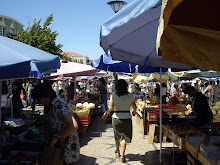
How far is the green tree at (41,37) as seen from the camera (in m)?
25.0

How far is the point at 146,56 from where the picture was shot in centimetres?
572

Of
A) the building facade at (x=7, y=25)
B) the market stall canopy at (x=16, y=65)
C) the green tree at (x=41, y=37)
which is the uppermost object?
the building facade at (x=7, y=25)

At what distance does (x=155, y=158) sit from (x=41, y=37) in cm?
2235

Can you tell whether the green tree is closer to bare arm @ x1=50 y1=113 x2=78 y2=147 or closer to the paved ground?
the paved ground

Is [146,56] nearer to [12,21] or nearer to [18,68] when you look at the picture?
[18,68]

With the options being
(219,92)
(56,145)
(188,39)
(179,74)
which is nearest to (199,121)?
(56,145)

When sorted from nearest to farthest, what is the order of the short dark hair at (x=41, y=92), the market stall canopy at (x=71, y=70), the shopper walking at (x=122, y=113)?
the short dark hair at (x=41, y=92) < the shopper walking at (x=122, y=113) < the market stall canopy at (x=71, y=70)

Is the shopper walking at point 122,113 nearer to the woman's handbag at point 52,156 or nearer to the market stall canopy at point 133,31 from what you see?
the market stall canopy at point 133,31

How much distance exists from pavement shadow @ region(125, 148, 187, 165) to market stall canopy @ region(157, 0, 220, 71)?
3982mm

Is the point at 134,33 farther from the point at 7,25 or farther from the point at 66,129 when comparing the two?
the point at 7,25

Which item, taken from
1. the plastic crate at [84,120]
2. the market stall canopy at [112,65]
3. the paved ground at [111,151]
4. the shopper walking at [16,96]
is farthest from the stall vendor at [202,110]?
the shopper walking at [16,96]

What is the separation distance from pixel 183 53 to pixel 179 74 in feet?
38.6

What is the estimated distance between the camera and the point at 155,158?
6.11 meters

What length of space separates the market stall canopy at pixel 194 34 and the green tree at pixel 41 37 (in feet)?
79.7
